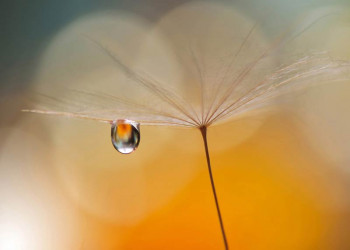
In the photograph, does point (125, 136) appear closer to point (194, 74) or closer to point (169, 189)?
point (194, 74)

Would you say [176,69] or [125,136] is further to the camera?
[176,69]

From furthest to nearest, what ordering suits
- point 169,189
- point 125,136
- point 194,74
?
point 169,189 < point 194,74 < point 125,136

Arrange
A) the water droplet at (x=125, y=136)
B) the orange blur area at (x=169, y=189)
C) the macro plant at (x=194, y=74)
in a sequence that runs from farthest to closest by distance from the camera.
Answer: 1. the orange blur area at (x=169, y=189)
2. the macro plant at (x=194, y=74)
3. the water droplet at (x=125, y=136)

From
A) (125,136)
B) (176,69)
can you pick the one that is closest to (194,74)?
(176,69)

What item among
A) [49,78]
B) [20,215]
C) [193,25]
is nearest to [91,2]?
[49,78]

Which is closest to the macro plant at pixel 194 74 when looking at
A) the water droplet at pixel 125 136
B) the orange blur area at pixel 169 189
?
the water droplet at pixel 125 136

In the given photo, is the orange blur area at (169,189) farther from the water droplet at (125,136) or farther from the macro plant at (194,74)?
the water droplet at (125,136)
